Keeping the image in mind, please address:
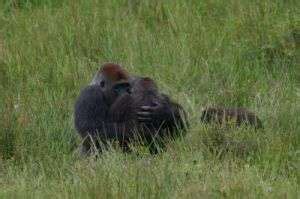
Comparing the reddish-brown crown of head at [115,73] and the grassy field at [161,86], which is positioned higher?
the reddish-brown crown of head at [115,73]

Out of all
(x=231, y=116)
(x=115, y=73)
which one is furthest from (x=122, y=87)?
(x=231, y=116)

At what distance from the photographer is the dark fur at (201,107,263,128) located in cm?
644

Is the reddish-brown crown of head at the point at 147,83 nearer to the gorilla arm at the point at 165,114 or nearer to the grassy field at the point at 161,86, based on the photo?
the gorilla arm at the point at 165,114

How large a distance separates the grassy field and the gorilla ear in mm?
511

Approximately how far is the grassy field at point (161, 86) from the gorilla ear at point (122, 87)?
1.68 ft

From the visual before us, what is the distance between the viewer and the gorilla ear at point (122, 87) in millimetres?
6410

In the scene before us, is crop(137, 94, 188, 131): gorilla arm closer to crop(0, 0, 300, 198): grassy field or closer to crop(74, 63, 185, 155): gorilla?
crop(74, 63, 185, 155): gorilla

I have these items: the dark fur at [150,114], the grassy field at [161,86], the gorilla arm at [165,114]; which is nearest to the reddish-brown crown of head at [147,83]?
the dark fur at [150,114]

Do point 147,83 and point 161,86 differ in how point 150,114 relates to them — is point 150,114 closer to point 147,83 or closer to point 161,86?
point 147,83

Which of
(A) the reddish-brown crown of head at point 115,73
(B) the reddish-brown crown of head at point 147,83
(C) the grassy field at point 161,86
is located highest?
(A) the reddish-brown crown of head at point 115,73

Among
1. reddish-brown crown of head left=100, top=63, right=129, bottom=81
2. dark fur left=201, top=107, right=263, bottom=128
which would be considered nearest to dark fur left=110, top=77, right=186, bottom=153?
reddish-brown crown of head left=100, top=63, right=129, bottom=81

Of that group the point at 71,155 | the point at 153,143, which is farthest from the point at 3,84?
the point at 153,143

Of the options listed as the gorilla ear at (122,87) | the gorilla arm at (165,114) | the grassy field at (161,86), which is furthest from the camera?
the gorilla ear at (122,87)

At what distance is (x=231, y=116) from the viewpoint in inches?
258
